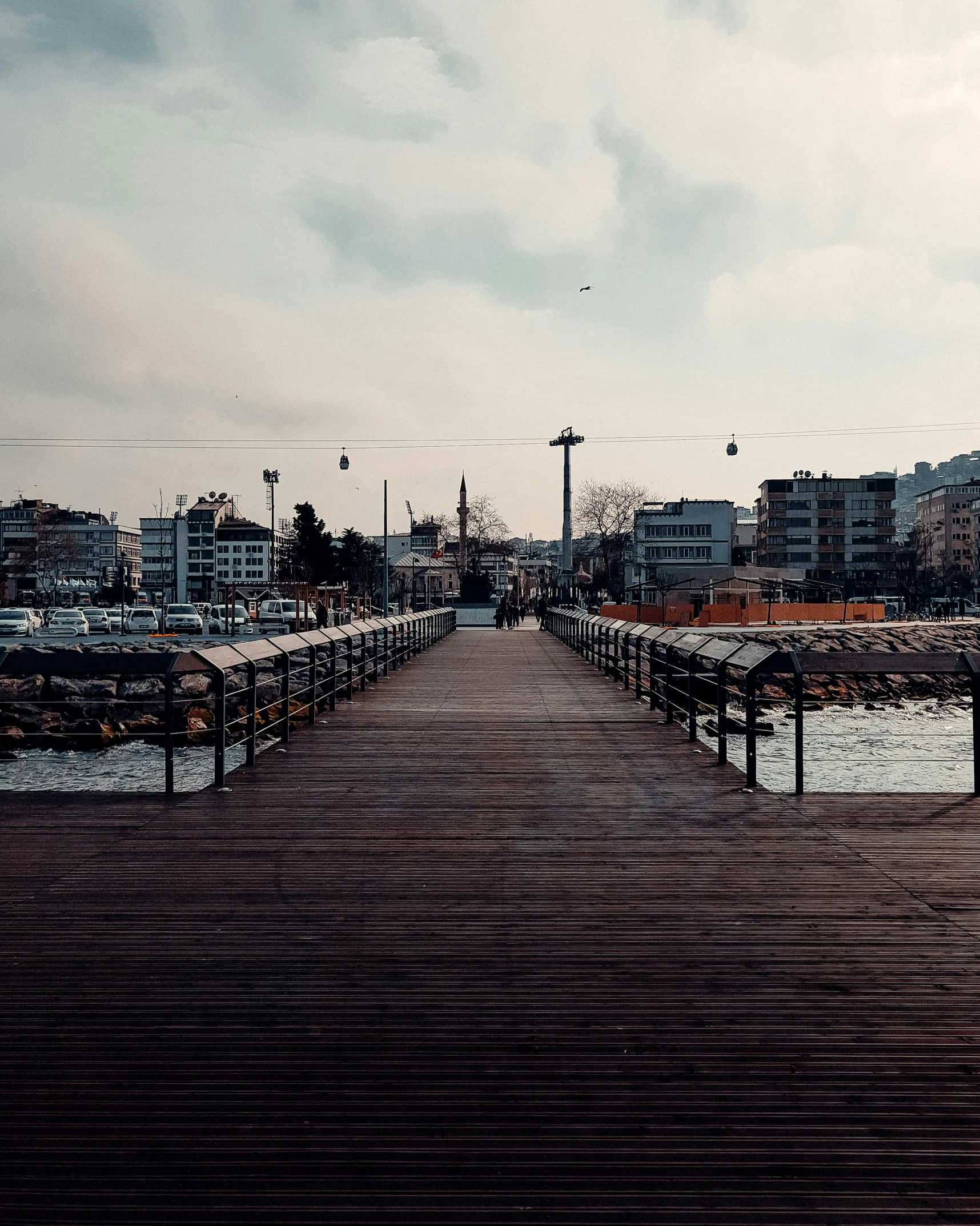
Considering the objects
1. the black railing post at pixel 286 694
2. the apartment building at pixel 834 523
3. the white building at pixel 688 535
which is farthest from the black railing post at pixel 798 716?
the apartment building at pixel 834 523

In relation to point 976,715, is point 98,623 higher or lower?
lower

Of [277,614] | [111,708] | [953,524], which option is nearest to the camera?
[111,708]

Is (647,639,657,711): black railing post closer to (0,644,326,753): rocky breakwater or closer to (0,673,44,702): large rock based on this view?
(0,644,326,753): rocky breakwater

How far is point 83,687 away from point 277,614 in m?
26.7

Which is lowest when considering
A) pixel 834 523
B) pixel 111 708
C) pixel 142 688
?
pixel 111 708

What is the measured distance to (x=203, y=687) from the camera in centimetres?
2616

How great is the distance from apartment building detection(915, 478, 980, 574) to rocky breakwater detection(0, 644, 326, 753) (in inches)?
5385

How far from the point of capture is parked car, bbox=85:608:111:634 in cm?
5488

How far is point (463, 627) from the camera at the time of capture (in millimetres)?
55438

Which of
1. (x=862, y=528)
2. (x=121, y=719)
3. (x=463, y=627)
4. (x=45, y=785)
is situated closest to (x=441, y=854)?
(x=45, y=785)

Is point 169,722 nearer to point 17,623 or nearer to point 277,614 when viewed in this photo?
point 17,623

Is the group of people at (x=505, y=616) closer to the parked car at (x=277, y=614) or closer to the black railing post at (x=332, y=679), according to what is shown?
the parked car at (x=277, y=614)

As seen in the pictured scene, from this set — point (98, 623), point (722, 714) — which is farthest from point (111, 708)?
point (98, 623)

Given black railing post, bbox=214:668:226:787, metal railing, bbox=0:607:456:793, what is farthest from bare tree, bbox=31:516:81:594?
black railing post, bbox=214:668:226:787
